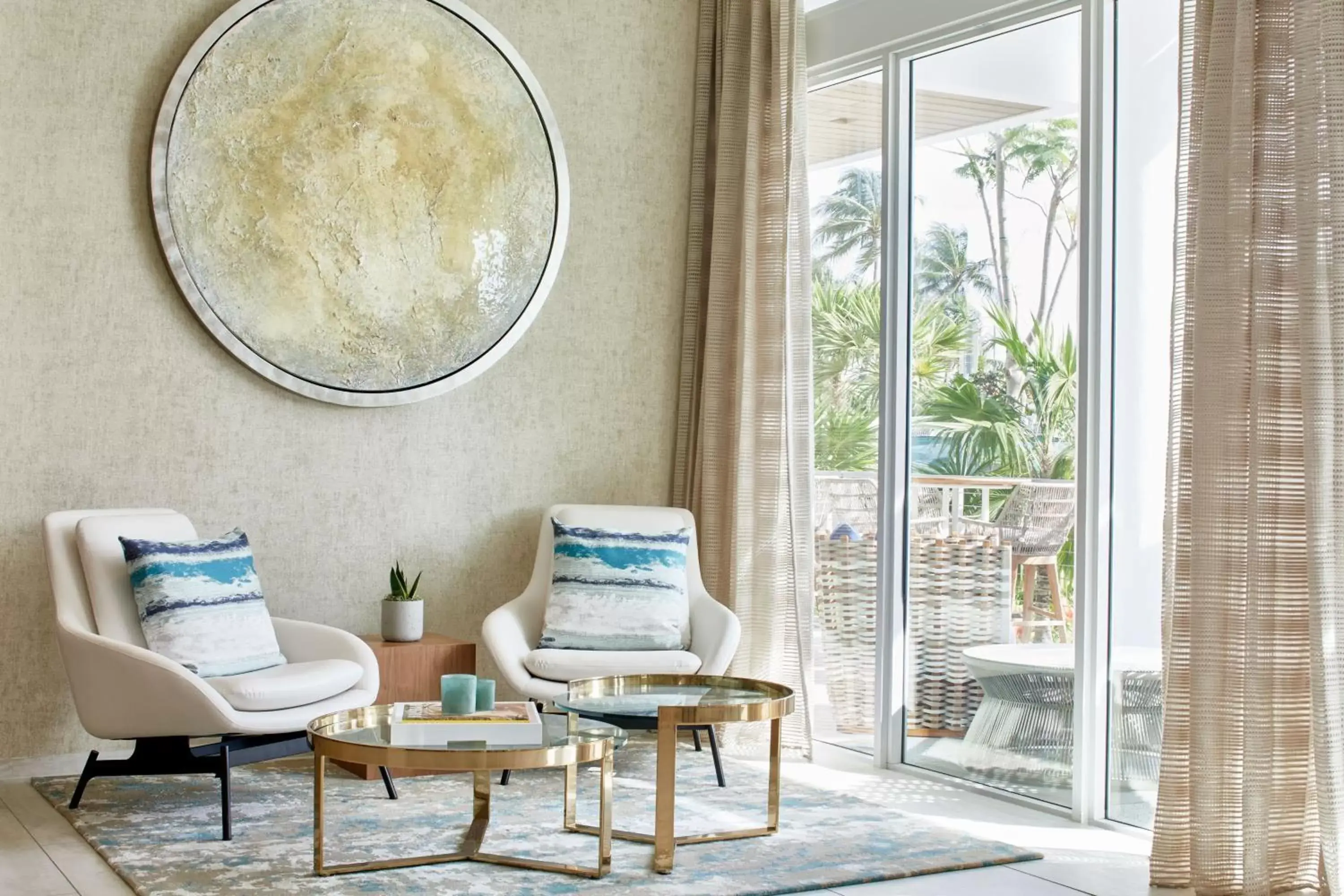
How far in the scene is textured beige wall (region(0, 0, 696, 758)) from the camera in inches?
164

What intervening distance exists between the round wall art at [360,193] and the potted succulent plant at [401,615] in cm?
64

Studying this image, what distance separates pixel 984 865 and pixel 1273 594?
3.03ft

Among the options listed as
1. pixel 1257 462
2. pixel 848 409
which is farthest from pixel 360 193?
pixel 1257 462

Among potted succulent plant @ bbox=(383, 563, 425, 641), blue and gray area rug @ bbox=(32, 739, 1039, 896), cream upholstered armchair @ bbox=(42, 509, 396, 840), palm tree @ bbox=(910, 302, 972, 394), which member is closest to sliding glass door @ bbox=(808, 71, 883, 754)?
palm tree @ bbox=(910, 302, 972, 394)

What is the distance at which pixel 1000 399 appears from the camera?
4.30 m

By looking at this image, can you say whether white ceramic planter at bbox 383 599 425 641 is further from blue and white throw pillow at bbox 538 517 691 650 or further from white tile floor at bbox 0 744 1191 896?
white tile floor at bbox 0 744 1191 896

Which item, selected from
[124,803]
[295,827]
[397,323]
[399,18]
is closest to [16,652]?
[124,803]

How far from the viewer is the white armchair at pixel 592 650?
14.0 feet

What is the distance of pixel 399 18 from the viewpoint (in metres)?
4.72

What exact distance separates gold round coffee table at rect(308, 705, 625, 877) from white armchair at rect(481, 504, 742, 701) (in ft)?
2.15

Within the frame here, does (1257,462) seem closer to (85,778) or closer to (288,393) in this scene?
(288,393)

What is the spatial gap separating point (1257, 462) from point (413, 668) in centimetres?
248

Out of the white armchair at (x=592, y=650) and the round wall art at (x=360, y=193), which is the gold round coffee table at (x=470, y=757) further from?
the round wall art at (x=360, y=193)

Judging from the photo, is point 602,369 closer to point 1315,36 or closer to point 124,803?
point 124,803
